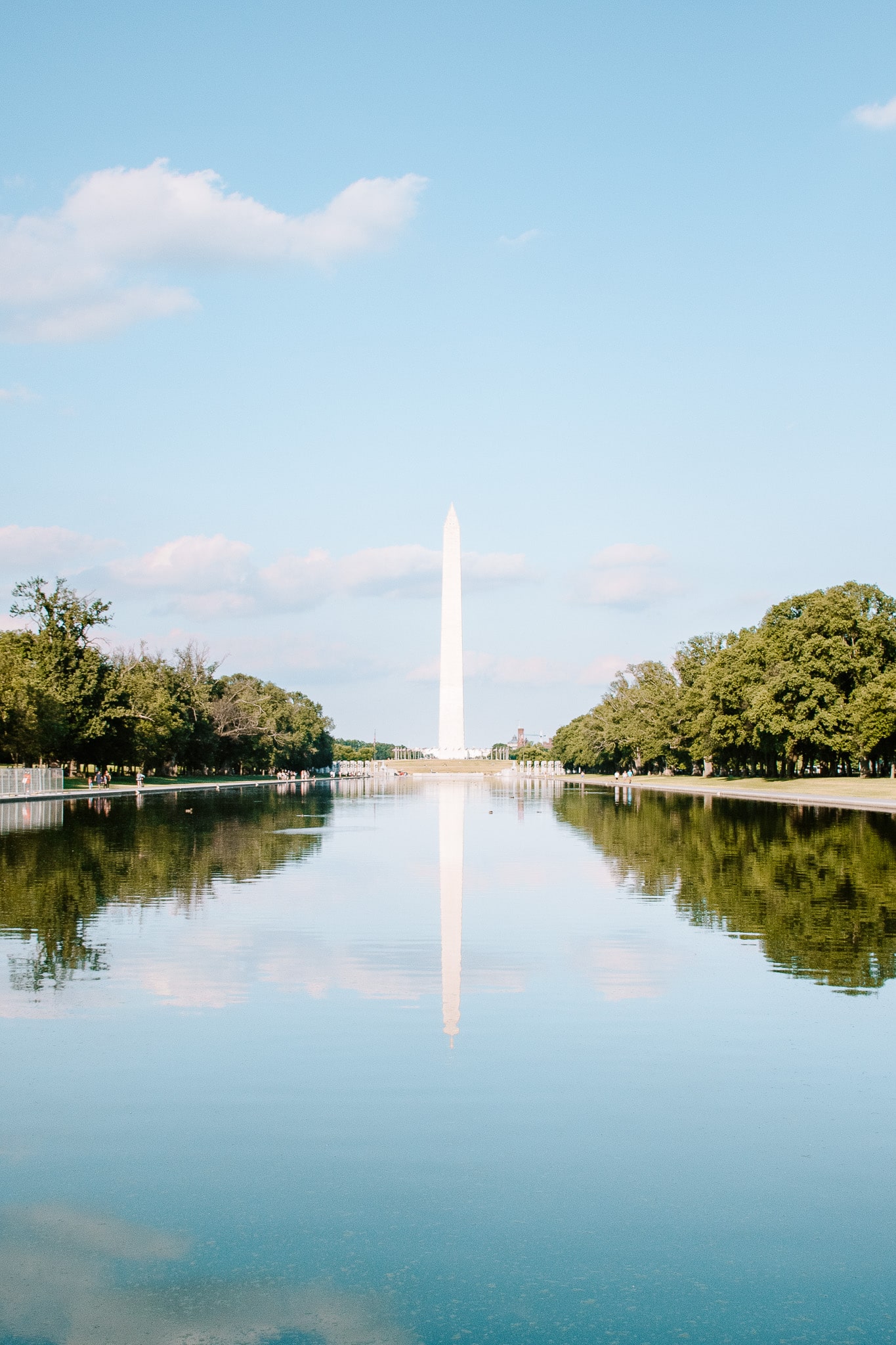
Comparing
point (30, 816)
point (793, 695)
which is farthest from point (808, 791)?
point (30, 816)

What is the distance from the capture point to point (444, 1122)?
6469mm

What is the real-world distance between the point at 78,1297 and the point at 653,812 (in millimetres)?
40785

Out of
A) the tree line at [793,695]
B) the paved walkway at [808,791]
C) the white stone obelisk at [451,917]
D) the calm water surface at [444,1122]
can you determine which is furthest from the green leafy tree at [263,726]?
the calm water surface at [444,1122]

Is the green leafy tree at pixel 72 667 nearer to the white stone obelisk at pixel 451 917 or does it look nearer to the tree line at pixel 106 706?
the tree line at pixel 106 706

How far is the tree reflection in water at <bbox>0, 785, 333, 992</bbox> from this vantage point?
39.0ft

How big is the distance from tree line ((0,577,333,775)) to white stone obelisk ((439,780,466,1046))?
3296 centimetres

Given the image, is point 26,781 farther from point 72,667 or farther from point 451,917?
point 451,917

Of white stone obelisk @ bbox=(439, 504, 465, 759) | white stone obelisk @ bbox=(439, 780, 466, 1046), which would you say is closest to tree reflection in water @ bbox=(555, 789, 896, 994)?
white stone obelisk @ bbox=(439, 780, 466, 1046)

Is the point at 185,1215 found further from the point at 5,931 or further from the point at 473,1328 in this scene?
the point at 5,931

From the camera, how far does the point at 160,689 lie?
82.6 metres

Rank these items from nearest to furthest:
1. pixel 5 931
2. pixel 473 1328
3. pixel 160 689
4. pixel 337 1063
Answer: pixel 473 1328 → pixel 337 1063 → pixel 5 931 → pixel 160 689

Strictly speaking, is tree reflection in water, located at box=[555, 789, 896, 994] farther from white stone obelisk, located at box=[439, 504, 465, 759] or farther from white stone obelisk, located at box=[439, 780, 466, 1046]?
white stone obelisk, located at box=[439, 504, 465, 759]

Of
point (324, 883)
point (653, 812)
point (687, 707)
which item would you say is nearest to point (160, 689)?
point (687, 707)

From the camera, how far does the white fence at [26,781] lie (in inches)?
2125
